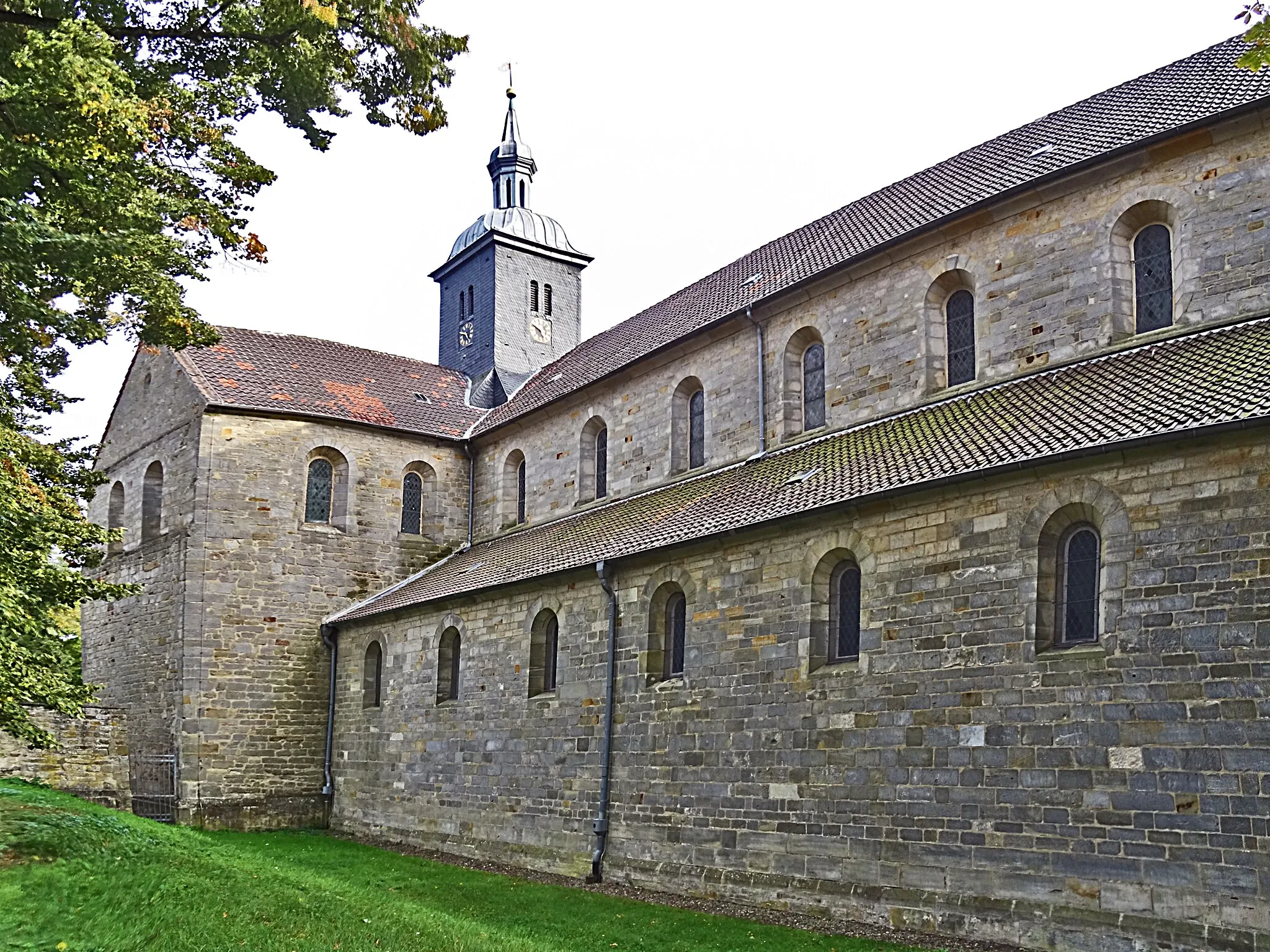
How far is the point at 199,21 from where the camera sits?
10.9 m

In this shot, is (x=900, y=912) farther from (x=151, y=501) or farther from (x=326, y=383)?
(x=151, y=501)

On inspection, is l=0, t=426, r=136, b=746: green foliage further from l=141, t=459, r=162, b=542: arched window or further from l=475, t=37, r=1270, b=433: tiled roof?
l=141, t=459, r=162, b=542: arched window

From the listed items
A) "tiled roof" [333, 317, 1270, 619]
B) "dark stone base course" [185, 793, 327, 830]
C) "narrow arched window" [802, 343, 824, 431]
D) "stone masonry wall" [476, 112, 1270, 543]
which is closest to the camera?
"tiled roof" [333, 317, 1270, 619]

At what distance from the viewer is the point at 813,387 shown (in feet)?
64.3

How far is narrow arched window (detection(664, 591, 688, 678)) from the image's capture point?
16969 mm

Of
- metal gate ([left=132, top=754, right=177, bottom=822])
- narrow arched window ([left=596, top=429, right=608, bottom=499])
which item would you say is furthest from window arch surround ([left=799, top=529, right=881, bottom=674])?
metal gate ([left=132, top=754, right=177, bottom=822])

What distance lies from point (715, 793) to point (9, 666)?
26.7 ft

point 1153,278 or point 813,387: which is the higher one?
point 1153,278

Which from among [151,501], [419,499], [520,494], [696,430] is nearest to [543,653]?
[696,430]

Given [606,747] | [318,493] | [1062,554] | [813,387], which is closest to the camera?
[1062,554]

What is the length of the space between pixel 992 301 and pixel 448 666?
11.4 m

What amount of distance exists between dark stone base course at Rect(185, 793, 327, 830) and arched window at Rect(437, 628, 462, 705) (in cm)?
498

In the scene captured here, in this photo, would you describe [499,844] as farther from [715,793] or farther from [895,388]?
[895,388]

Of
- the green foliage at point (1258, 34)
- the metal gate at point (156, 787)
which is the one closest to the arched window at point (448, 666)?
the metal gate at point (156, 787)
